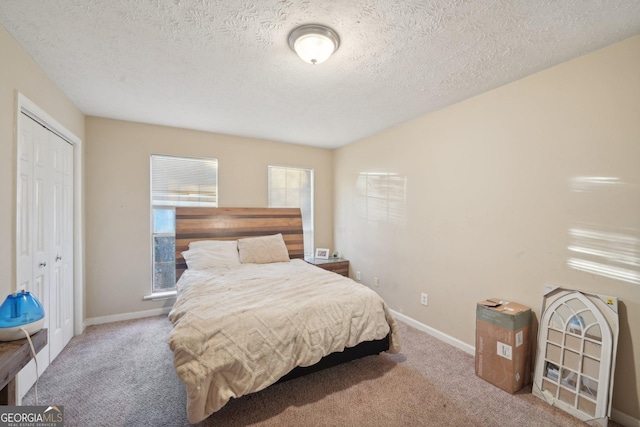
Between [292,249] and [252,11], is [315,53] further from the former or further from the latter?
[292,249]

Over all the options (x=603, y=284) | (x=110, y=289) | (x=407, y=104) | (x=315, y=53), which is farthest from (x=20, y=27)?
(x=603, y=284)

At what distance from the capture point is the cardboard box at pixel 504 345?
204 centimetres

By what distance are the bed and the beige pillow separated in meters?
0.18

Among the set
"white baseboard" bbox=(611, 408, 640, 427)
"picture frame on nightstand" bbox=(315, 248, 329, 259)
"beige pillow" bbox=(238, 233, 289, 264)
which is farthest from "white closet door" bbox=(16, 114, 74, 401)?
"white baseboard" bbox=(611, 408, 640, 427)

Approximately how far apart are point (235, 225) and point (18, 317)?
102 inches

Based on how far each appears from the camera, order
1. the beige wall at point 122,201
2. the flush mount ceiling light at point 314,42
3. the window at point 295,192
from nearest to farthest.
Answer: the flush mount ceiling light at point 314,42 < the beige wall at point 122,201 < the window at point 295,192

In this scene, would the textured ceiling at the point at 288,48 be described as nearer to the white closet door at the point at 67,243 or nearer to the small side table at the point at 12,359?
the white closet door at the point at 67,243

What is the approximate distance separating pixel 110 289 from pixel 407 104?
4089 millimetres

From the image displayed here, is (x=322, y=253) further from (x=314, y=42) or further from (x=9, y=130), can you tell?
(x=9, y=130)

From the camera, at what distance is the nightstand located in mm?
4059

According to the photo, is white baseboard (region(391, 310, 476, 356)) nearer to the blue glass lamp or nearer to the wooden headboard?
the wooden headboard

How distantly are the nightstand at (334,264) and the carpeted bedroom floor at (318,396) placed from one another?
5.50 ft

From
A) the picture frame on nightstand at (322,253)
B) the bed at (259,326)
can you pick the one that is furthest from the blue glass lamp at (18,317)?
the picture frame on nightstand at (322,253)

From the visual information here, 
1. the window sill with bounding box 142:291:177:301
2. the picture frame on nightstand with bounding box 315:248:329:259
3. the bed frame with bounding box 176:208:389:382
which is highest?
the bed frame with bounding box 176:208:389:382
